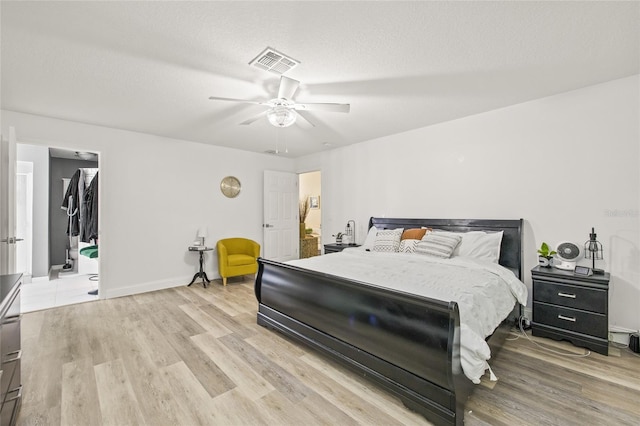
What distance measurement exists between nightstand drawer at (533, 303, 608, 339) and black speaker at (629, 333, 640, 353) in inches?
11.7

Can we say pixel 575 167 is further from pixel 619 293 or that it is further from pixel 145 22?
pixel 145 22

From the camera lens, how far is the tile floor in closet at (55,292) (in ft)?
12.6

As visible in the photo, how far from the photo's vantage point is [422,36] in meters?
2.01

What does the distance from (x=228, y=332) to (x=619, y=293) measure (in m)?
3.92

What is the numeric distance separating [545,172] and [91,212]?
6.46m

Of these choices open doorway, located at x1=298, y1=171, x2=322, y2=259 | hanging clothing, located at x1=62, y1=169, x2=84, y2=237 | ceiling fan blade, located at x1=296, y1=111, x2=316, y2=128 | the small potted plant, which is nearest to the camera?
the small potted plant

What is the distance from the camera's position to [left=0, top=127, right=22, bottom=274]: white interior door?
2.77 m

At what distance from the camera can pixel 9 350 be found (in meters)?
1.58

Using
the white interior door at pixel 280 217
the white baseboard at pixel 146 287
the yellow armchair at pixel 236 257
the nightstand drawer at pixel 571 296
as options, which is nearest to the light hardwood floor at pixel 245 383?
the nightstand drawer at pixel 571 296

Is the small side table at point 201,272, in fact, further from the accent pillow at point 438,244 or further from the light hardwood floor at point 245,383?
the accent pillow at point 438,244

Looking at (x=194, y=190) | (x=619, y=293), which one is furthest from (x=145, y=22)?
(x=619, y=293)

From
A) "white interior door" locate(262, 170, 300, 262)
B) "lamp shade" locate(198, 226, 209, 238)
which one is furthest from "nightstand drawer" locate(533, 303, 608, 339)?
"lamp shade" locate(198, 226, 209, 238)

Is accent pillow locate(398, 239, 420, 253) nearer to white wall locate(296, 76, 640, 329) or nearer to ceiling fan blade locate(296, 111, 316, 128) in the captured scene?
white wall locate(296, 76, 640, 329)

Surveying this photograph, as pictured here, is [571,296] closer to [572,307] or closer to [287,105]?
[572,307]
